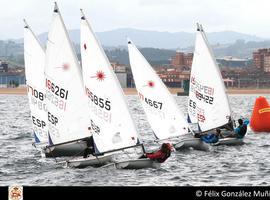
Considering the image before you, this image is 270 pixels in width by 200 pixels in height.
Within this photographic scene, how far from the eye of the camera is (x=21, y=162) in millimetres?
35312

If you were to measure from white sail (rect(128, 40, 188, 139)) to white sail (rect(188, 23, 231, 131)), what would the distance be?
489 centimetres

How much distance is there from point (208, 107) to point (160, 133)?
6.13 meters

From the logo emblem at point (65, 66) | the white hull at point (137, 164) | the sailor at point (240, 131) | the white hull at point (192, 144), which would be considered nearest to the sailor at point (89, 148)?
the white hull at point (137, 164)

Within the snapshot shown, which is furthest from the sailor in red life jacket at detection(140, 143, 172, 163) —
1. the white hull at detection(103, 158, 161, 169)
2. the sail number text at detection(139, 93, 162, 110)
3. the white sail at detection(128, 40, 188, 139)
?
the sail number text at detection(139, 93, 162, 110)

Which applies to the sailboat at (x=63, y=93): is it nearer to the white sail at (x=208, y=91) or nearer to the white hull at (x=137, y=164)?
the white hull at (x=137, y=164)

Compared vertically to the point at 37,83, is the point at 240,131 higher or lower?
lower

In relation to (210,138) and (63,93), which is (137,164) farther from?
(210,138)

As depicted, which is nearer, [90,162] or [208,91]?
[90,162]

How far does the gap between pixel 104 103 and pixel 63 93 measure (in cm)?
226

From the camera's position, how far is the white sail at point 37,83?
124 feet

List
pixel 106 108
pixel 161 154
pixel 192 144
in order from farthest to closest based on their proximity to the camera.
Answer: pixel 192 144
pixel 106 108
pixel 161 154
